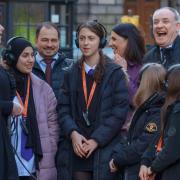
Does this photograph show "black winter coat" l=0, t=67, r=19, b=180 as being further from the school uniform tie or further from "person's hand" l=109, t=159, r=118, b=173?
the school uniform tie

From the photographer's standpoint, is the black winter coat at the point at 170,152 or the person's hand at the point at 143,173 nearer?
the black winter coat at the point at 170,152

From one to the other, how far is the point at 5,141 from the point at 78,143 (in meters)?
0.63

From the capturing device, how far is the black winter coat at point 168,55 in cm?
633

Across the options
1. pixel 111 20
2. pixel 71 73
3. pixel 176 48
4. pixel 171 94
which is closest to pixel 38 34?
pixel 71 73

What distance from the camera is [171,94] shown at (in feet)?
17.0

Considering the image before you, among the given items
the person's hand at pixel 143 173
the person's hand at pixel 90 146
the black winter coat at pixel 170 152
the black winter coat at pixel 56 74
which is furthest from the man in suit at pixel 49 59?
the black winter coat at pixel 170 152

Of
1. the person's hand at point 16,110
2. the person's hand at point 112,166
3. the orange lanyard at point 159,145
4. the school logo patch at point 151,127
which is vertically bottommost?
the person's hand at point 112,166

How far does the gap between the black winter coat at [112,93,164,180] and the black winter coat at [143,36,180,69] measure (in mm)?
826

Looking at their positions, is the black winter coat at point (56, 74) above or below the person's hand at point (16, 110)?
above

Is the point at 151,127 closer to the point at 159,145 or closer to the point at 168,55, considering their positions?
the point at 159,145

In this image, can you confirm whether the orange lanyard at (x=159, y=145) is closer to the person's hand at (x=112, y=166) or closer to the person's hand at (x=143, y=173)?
the person's hand at (x=143, y=173)

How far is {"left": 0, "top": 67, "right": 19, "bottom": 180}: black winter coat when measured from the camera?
5590 millimetres

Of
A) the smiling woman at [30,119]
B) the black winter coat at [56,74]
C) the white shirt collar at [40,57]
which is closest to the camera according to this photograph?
the smiling woman at [30,119]

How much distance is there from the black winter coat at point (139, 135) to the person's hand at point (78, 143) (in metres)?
0.31
